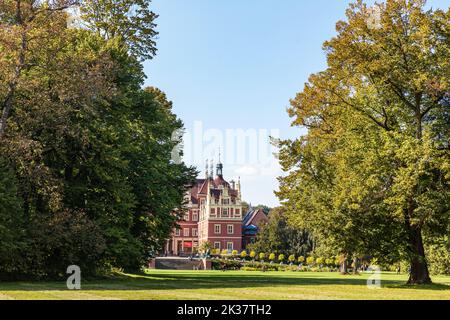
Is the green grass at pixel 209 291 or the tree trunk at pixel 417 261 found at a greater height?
the tree trunk at pixel 417 261

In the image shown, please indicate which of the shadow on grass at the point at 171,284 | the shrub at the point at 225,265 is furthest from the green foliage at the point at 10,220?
the shrub at the point at 225,265

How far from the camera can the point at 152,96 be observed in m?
33.0

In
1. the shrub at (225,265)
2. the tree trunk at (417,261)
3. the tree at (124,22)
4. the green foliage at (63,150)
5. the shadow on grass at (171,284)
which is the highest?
the tree at (124,22)

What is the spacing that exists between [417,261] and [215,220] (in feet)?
254

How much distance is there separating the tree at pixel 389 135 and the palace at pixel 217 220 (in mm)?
70305

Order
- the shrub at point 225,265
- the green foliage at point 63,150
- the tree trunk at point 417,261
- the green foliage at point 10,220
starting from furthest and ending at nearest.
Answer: the shrub at point 225,265, the tree trunk at point 417,261, the green foliage at point 63,150, the green foliage at point 10,220

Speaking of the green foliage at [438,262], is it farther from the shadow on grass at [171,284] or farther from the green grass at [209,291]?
the green grass at [209,291]

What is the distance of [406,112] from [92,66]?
570 inches

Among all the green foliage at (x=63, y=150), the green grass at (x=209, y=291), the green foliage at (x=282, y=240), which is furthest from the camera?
the green foliage at (x=282, y=240)

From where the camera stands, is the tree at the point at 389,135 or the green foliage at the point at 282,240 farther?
the green foliage at the point at 282,240

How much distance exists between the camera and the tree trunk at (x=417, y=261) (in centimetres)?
2697

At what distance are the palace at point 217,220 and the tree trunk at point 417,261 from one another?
70.2 m
